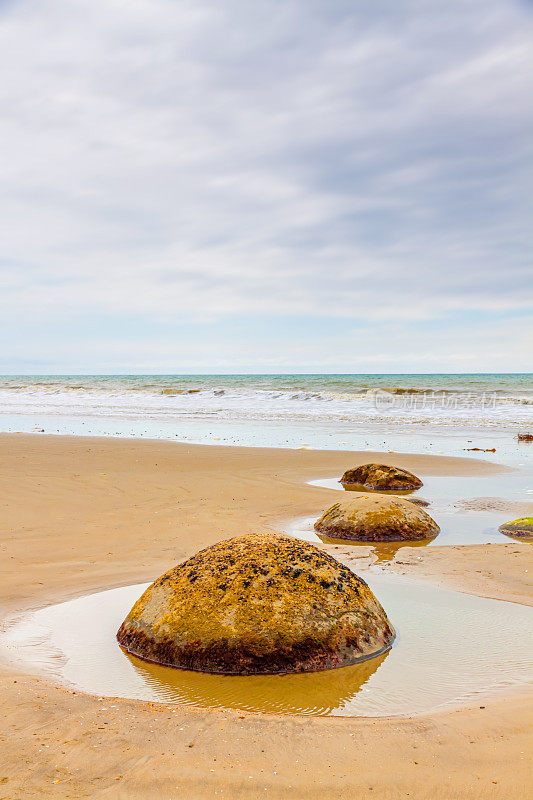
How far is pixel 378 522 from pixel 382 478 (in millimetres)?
3254

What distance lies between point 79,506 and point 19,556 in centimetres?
244

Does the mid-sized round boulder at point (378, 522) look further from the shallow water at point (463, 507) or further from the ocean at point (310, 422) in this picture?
the ocean at point (310, 422)

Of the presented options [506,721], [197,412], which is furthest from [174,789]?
→ [197,412]

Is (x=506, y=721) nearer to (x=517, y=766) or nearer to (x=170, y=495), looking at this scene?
(x=517, y=766)

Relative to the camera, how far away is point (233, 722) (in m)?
2.96

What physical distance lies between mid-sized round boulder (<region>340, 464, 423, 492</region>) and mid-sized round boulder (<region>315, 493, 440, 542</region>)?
8.78 ft

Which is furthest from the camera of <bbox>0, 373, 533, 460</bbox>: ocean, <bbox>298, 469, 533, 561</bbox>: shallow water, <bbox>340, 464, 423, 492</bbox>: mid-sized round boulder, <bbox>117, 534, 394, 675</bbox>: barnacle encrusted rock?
<bbox>0, 373, 533, 460</bbox>: ocean

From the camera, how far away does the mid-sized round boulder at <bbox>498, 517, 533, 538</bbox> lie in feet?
22.7

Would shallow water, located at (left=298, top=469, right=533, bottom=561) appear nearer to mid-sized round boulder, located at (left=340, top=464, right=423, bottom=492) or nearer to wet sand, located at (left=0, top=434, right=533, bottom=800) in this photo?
mid-sized round boulder, located at (left=340, top=464, right=423, bottom=492)

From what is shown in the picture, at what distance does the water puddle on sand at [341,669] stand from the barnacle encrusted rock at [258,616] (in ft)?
0.28

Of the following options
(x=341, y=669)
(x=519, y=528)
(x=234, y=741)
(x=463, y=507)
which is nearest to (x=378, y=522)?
(x=519, y=528)

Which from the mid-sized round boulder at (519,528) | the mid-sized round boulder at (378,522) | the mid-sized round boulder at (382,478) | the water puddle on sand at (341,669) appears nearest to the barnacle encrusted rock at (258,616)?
the water puddle on sand at (341,669)

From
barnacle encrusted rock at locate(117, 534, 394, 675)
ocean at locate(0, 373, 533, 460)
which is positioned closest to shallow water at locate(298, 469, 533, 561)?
barnacle encrusted rock at locate(117, 534, 394, 675)

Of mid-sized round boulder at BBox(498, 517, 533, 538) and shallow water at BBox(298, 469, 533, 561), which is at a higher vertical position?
mid-sized round boulder at BBox(498, 517, 533, 538)
